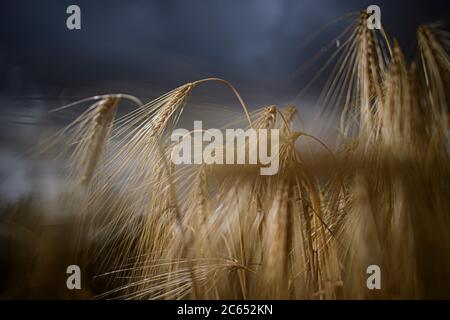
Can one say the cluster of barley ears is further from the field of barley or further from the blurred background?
the blurred background

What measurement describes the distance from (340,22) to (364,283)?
2.63 ft

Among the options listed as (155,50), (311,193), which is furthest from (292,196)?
(155,50)

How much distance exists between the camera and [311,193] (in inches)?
28.3

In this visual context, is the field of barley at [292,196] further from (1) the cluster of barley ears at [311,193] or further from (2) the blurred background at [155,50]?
(2) the blurred background at [155,50]

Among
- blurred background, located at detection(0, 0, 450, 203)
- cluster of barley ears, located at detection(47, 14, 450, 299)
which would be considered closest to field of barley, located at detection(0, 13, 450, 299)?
cluster of barley ears, located at detection(47, 14, 450, 299)

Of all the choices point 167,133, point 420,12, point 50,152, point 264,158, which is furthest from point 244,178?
point 420,12

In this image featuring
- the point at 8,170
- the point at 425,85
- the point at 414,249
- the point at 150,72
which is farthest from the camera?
the point at 150,72

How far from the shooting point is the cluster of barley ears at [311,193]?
64 centimetres

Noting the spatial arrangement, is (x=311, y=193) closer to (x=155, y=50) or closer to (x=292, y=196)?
(x=292, y=196)

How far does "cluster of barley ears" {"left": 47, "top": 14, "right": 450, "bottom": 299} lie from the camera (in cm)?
64

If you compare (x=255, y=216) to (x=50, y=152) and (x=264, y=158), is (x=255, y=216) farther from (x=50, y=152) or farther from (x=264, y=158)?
(x=50, y=152)

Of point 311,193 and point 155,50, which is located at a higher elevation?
point 155,50

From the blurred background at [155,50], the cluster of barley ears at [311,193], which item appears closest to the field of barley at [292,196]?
the cluster of barley ears at [311,193]

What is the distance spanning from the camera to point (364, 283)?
0.65 meters
